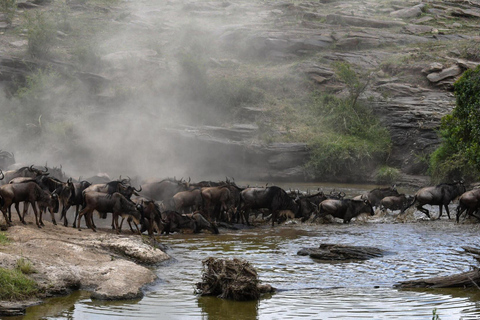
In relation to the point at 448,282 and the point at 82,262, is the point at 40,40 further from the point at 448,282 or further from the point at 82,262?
the point at 448,282

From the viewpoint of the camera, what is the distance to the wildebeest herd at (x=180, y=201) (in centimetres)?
1484

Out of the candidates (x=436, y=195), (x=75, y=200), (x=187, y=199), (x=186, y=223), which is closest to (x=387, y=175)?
(x=436, y=195)

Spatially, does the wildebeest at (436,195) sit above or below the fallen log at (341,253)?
above

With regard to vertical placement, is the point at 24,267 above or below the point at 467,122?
below

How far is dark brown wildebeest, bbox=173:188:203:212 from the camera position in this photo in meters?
18.5

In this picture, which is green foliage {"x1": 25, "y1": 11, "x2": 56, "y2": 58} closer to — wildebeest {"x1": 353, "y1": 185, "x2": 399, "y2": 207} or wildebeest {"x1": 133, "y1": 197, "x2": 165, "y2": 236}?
wildebeest {"x1": 353, "y1": 185, "x2": 399, "y2": 207}

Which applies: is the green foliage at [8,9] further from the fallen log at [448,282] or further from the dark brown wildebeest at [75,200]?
Result: the fallen log at [448,282]

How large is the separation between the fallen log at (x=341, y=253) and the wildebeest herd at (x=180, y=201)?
4.27 metres

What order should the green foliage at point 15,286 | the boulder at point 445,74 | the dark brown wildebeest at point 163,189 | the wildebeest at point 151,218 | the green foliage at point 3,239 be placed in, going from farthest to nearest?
the boulder at point 445,74
the dark brown wildebeest at point 163,189
the wildebeest at point 151,218
the green foliage at point 3,239
the green foliage at point 15,286

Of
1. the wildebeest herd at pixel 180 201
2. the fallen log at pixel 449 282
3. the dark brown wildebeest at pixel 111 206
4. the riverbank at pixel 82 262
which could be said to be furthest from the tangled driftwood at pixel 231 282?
the dark brown wildebeest at pixel 111 206

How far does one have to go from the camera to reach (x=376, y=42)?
46.9 meters

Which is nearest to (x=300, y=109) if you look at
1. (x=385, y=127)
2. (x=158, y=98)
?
(x=385, y=127)

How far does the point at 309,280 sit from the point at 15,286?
4929 mm

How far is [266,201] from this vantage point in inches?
742
